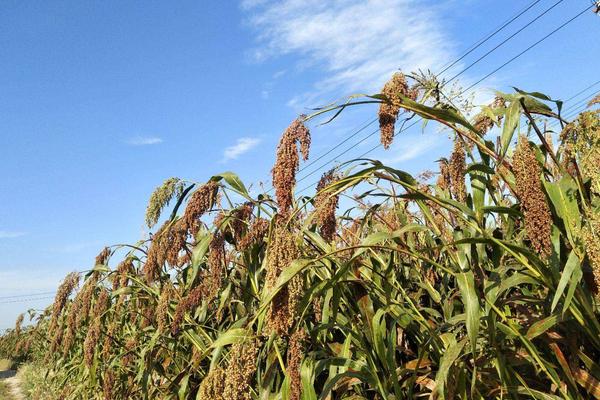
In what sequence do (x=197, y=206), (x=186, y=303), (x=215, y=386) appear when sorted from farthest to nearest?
(x=186, y=303)
(x=197, y=206)
(x=215, y=386)

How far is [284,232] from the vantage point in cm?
113

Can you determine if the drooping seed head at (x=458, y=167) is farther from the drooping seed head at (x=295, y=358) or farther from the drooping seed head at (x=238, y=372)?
the drooping seed head at (x=238, y=372)

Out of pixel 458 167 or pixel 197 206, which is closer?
pixel 458 167

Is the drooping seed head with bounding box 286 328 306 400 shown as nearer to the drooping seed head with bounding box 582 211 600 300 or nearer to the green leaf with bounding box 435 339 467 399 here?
the green leaf with bounding box 435 339 467 399

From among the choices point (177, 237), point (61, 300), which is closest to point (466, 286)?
point (177, 237)

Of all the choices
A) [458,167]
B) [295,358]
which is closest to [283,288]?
[295,358]

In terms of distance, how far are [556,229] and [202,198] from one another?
1.00 m

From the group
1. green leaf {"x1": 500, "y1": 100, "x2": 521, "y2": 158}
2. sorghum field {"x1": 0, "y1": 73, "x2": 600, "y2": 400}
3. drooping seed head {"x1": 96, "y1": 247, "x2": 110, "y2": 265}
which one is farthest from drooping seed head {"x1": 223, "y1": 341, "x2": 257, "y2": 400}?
drooping seed head {"x1": 96, "y1": 247, "x2": 110, "y2": 265}

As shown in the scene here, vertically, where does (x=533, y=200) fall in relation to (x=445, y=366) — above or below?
above

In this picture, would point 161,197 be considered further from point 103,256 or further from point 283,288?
point 283,288

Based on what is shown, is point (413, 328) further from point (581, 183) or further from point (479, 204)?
point (581, 183)

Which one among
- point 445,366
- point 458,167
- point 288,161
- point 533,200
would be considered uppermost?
point 288,161

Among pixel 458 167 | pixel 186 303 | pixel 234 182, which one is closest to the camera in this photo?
pixel 458 167

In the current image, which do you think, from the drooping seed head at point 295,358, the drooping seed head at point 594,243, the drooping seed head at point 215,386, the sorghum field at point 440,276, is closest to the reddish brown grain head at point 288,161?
the sorghum field at point 440,276
